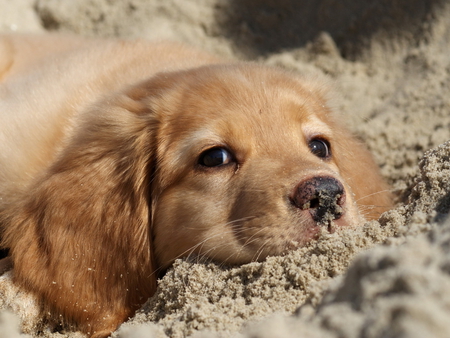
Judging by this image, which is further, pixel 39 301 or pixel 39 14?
pixel 39 14

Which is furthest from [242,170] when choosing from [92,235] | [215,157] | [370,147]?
[370,147]

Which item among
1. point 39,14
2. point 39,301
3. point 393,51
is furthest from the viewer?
point 39,14

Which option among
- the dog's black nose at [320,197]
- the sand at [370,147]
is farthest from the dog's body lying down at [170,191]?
the sand at [370,147]

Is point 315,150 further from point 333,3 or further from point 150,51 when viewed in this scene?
point 333,3

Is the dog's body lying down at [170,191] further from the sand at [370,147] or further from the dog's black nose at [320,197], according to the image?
the sand at [370,147]

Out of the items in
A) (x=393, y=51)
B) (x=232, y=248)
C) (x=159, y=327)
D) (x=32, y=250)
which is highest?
(x=393, y=51)

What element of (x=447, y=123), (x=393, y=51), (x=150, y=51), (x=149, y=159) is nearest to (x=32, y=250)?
(x=149, y=159)

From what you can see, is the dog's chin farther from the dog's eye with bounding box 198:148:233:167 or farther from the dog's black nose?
the dog's eye with bounding box 198:148:233:167

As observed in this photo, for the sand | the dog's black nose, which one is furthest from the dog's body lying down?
the sand
